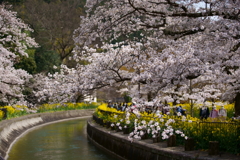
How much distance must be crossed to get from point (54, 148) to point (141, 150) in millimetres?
8494

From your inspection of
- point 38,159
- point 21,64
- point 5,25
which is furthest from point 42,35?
point 38,159

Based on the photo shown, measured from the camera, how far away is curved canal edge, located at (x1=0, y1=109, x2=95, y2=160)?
20.3 meters

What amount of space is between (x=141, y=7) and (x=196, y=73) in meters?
3.11

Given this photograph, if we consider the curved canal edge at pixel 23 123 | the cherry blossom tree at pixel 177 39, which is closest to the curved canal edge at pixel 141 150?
the cherry blossom tree at pixel 177 39

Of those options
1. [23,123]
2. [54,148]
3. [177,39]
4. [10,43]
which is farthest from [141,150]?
[23,123]

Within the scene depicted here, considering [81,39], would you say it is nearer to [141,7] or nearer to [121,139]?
[141,7]

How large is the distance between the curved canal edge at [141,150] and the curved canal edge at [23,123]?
16.3 feet

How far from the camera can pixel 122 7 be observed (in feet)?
44.9

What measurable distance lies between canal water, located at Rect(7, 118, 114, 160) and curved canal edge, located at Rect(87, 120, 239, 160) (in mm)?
558

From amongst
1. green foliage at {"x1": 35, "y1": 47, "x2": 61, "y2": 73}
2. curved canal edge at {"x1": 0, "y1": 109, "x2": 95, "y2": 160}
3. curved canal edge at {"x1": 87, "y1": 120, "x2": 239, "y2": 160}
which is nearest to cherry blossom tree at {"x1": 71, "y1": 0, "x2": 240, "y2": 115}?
curved canal edge at {"x1": 87, "y1": 120, "x2": 239, "y2": 160}

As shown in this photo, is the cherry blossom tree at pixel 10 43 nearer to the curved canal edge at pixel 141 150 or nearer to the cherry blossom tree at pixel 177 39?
the curved canal edge at pixel 141 150

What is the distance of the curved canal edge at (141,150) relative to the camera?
36.1 ft

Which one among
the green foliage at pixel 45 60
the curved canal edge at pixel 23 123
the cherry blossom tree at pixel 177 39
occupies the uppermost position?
the green foliage at pixel 45 60

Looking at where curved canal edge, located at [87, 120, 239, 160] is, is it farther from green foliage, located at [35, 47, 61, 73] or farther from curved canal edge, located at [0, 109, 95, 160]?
green foliage, located at [35, 47, 61, 73]
